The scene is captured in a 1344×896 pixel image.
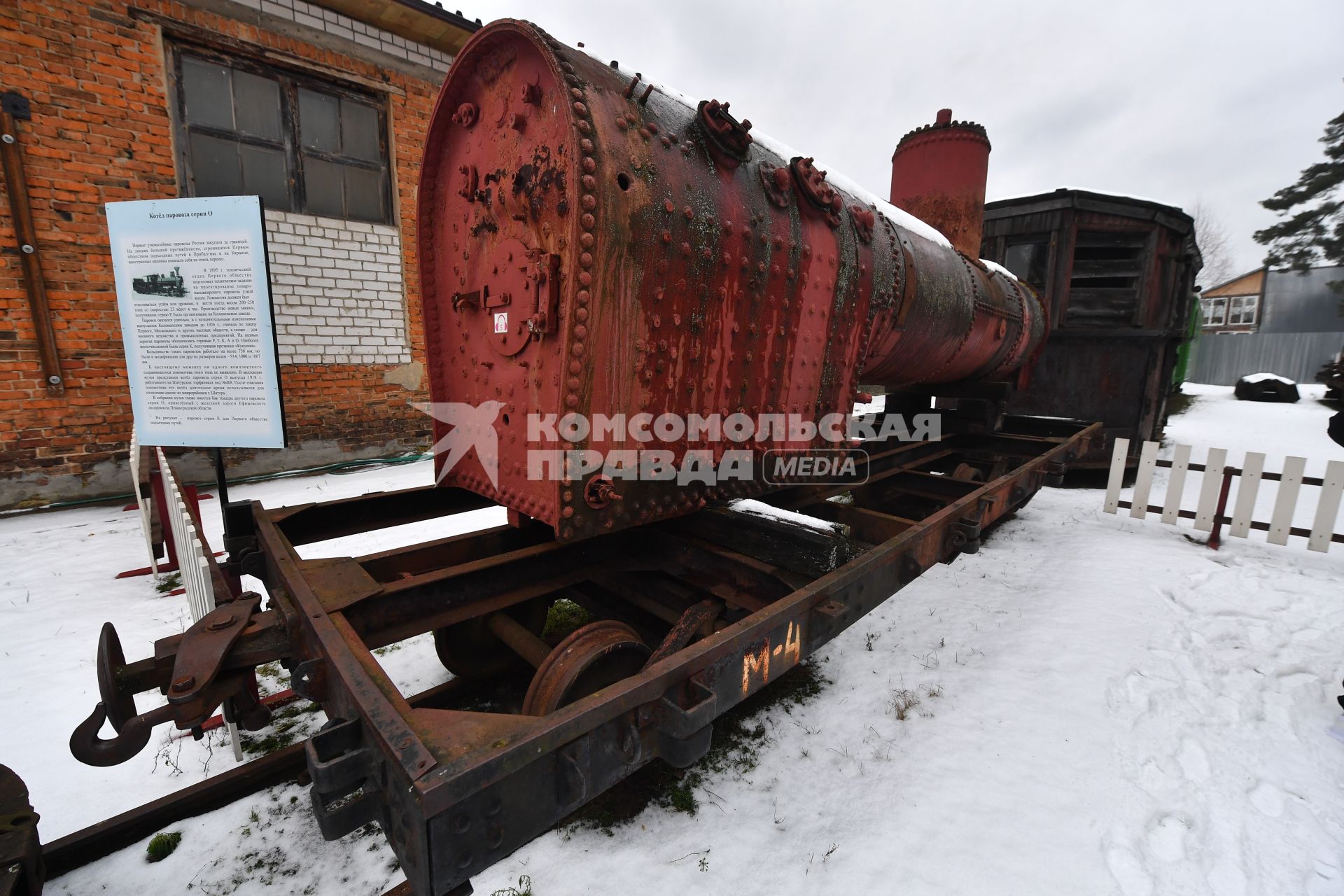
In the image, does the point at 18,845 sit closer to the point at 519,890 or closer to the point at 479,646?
the point at 519,890

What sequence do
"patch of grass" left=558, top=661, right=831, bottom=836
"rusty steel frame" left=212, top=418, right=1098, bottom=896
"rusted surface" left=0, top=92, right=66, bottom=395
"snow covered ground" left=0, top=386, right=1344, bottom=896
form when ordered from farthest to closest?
"rusted surface" left=0, top=92, right=66, bottom=395 < "patch of grass" left=558, top=661, right=831, bottom=836 < "snow covered ground" left=0, top=386, right=1344, bottom=896 < "rusty steel frame" left=212, top=418, right=1098, bottom=896

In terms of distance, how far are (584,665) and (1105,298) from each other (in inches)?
355

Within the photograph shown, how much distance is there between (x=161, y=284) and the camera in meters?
3.09

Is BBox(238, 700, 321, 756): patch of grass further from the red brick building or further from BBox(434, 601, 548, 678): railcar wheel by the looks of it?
the red brick building

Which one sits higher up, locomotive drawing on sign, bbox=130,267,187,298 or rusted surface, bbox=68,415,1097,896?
locomotive drawing on sign, bbox=130,267,187,298

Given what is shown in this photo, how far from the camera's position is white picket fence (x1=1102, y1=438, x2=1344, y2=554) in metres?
5.15

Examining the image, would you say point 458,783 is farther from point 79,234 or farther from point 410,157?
point 410,157

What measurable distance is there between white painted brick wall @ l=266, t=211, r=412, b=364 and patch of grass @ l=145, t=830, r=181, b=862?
600cm

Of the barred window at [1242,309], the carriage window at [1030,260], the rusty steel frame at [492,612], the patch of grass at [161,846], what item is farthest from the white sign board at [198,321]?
the barred window at [1242,309]

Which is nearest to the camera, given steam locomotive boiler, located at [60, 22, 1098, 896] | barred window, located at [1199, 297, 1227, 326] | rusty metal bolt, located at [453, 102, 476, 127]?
steam locomotive boiler, located at [60, 22, 1098, 896]

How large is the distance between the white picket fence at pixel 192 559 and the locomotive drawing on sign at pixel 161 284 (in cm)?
124

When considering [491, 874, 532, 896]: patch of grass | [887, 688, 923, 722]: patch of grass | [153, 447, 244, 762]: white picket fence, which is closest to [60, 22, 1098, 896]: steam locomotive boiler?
[153, 447, 244, 762]: white picket fence

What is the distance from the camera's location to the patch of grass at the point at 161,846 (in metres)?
2.10

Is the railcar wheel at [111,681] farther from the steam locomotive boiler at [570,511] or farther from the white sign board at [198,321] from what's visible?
the white sign board at [198,321]
